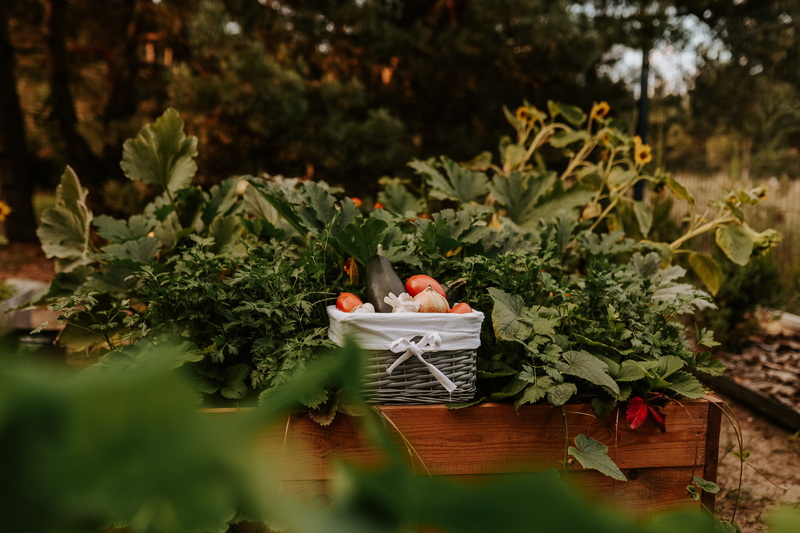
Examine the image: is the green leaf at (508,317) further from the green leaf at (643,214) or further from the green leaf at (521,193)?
the green leaf at (643,214)

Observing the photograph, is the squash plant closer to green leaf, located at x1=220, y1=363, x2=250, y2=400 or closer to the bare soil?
green leaf, located at x1=220, y1=363, x2=250, y2=400

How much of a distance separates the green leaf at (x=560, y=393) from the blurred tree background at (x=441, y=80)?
3233 mm

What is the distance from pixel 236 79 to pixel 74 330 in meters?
2.71

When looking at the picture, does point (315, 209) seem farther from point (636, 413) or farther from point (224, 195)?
point (636, 413)

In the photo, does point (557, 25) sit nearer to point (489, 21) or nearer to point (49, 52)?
point (489, 21)

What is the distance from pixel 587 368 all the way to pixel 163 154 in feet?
5.45

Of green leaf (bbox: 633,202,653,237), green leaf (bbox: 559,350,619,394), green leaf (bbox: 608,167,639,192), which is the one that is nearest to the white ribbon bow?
→ green leaf (bbox: 559,350,619,394)

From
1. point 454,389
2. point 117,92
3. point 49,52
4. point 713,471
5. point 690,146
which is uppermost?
point 49,52

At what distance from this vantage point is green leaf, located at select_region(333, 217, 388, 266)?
135cm

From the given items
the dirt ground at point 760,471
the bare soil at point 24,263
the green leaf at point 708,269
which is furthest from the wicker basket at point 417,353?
the bare soil at point 24,263

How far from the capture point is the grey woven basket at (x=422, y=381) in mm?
1229

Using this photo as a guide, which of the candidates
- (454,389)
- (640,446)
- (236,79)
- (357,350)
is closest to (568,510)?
(357,350)

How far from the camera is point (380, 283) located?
1.34 meters

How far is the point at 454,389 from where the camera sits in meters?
1.23
